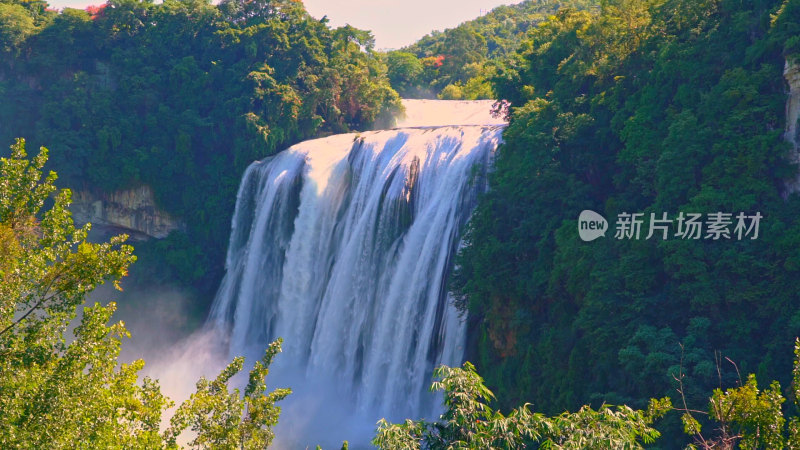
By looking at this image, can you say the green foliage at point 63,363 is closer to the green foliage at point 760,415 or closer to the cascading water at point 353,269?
the green foliage at point 760,415

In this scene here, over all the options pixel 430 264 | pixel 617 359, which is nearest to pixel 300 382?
pixel 430 264

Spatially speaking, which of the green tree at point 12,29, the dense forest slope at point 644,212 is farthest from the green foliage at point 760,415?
the green tree at point 12,29

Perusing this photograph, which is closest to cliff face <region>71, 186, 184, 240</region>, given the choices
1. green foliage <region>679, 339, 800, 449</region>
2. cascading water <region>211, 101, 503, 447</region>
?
cascading water <region>211, 101, 503, 447</region>

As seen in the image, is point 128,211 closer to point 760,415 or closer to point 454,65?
point 454,65

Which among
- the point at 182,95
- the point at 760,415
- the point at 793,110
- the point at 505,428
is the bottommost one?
the point at 505,428

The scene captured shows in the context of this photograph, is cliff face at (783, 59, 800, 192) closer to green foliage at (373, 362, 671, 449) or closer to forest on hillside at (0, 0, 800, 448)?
forest on hillside at (0, 0, 800, 448)

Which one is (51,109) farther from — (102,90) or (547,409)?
(547,409)

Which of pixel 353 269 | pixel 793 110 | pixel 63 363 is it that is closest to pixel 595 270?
pixel 793 110
